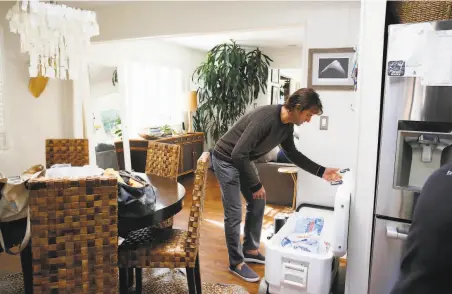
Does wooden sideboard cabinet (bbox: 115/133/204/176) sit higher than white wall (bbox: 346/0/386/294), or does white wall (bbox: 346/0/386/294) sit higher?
white wall (bbox: 346/0/386/294)

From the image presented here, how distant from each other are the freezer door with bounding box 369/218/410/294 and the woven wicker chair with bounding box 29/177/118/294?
3.85 ft

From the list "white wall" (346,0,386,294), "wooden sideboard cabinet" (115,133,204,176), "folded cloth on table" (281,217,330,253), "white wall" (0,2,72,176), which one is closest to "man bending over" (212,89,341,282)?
"folded cloth on table" (281,217,330,253)

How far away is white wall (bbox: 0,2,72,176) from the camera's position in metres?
3.51

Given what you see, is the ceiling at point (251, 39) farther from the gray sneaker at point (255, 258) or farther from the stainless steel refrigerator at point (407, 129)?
the stainless steel refrigerator at point (407, 129)

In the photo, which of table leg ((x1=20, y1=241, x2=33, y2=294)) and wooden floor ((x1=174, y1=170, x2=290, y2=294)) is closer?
table leg ((x1=20, y1=241, x2=33, y2=294))

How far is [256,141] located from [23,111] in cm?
283

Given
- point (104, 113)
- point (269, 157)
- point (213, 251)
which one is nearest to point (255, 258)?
point (213, 251)

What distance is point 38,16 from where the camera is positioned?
2137 millimetres

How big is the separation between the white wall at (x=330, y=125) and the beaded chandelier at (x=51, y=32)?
1.72m

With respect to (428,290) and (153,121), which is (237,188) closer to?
(428,290)

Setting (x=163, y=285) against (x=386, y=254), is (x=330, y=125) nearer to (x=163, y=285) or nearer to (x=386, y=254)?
(x=386, y=254)

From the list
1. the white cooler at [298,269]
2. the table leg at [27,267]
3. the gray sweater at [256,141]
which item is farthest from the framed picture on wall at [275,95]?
the table leg at [27,267]

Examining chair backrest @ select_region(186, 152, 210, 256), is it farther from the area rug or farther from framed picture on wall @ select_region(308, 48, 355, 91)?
framed picture on wall @ select_region(308, 48, 355, 91)

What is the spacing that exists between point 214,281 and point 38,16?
2137mm
